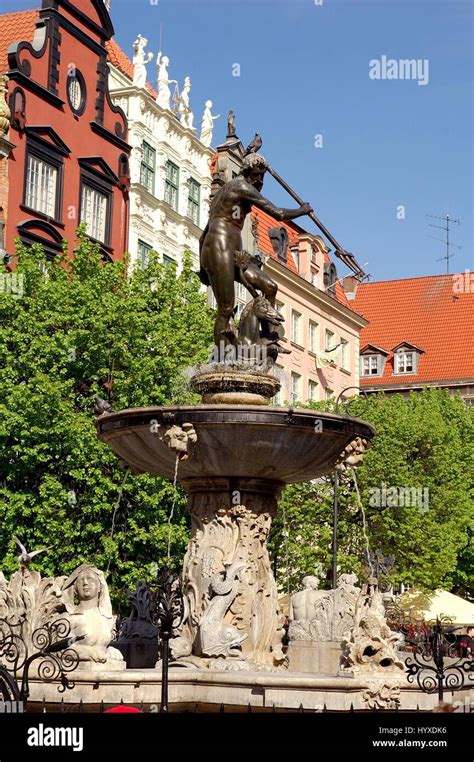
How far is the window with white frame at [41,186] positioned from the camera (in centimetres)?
3372

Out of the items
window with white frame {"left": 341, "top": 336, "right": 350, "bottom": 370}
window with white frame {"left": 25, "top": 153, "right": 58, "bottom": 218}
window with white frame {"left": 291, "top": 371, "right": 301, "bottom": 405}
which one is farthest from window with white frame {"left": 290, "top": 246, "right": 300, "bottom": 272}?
window with white frame {"left": 25, "top": 153, "right": 58, "bottom": 218}

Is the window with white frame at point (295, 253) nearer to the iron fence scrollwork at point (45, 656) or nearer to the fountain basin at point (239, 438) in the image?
the fountain basin at point (239, 438)

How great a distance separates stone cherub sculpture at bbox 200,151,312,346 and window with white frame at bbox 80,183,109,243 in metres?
22.0

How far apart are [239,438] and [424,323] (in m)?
50.9

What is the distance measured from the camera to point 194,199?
143 feet

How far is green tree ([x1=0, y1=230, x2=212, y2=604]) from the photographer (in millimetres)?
25922

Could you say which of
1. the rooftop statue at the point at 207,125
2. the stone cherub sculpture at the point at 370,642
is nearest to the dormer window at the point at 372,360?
the rooftop statue at the point at 207,125

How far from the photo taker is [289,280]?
166 feet

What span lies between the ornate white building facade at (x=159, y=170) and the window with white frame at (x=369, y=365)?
19.4 metres

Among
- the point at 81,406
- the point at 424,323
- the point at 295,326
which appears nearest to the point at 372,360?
the point at 424,323

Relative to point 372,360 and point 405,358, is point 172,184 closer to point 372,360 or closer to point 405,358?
point 372,360
